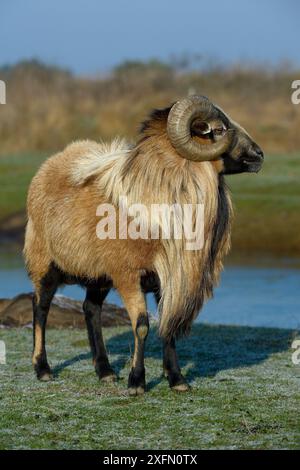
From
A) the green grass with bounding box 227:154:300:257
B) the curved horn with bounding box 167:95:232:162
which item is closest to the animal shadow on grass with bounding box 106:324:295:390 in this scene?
the curved horn with bounding box 167:95:232:162

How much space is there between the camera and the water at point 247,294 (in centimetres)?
1636

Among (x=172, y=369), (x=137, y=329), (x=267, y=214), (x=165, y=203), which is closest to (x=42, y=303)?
(x=137, y=329)

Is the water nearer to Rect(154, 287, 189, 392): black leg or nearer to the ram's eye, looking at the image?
Rect(154, 287, 189, 392): black leg

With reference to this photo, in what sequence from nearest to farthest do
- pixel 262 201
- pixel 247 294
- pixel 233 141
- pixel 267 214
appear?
pixel 233 141 < pixel 247 294 < pixel 267 214 < pixel 262 201

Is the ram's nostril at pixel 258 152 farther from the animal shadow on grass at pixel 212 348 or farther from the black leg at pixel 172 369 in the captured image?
the animal shadow on grass at pixel 212 348

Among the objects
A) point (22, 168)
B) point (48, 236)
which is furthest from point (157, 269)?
point (22, 168)

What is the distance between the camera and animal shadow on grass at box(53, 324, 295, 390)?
1051cm

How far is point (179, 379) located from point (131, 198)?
64.0 inches

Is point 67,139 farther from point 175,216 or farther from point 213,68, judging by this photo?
point 175,216

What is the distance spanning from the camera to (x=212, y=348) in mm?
11672

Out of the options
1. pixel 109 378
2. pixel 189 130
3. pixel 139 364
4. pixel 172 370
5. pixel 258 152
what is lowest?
pixel 109 378

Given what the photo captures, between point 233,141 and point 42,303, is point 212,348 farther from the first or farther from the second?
point 233,141

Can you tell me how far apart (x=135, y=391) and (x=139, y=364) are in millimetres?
233

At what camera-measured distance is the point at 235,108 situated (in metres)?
38.8
